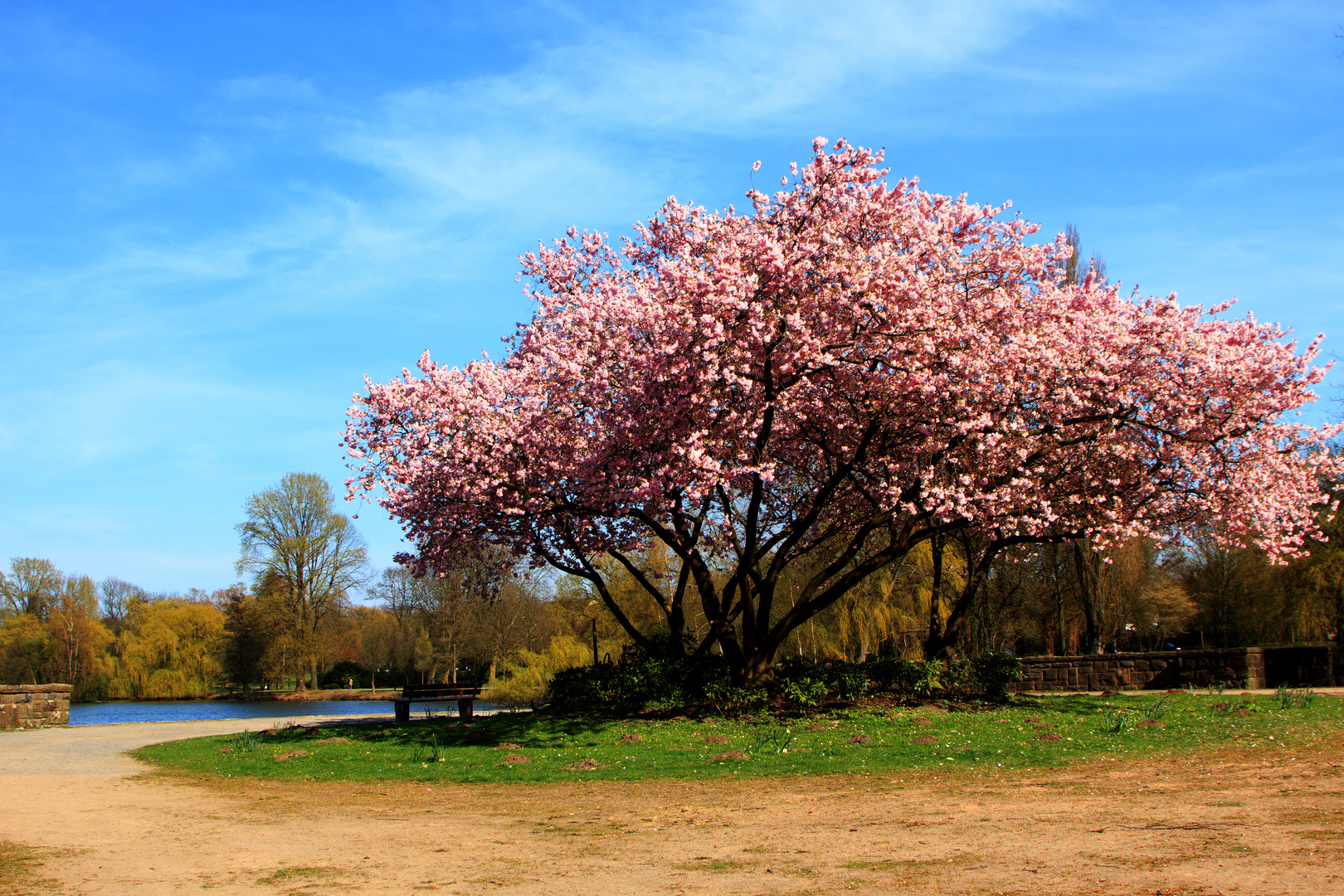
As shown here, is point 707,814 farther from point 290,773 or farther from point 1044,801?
point 290,773

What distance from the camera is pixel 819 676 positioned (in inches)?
642

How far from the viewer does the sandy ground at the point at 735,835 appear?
5.82 meters

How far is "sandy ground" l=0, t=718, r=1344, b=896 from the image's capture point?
5824mm

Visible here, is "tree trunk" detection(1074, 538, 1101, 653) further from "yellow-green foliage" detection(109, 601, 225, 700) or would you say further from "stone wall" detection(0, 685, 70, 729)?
"yellow-green foliage" detection(109, 601, 225, 700)

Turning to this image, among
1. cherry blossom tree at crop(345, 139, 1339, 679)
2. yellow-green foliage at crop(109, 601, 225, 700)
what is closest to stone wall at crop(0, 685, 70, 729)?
cherry blossom tree at crop(345, 139, 1339, 679)

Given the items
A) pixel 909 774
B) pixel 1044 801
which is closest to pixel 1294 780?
pixel 1044 801

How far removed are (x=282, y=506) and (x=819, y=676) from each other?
40.5m

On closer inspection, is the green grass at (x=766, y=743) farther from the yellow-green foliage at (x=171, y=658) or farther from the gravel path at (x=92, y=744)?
the yellow-green foliage at (x=171, y=658)

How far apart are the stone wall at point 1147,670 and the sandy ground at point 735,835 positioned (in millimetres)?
12237

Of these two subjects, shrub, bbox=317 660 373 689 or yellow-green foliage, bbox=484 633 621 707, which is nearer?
yellow-green foliage, bbox=484 633 621 707

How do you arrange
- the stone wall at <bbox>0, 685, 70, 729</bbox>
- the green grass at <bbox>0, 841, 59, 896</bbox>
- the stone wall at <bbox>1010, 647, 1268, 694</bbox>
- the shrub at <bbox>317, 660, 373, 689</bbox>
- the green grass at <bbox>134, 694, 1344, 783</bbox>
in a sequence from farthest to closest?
1. the shrub at <bbox>317, 660, 373, 689</bbox>
2. the stone wall at <bbox>0, 685, 70, 729</bbox>
3. the stone wall at <bbox>1010, 647, 1268, 694</bbox>
4. the green grass at <bbox>134, 694, 1344, 783</bbox>
5. the green grass at <bbox>0, 841, 59, 896</bbox>

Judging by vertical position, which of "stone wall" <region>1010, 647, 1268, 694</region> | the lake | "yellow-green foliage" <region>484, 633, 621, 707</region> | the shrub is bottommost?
the shrub

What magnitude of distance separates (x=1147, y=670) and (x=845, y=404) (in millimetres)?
12809

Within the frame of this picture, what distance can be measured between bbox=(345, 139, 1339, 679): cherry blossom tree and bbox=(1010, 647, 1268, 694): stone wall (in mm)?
6253
